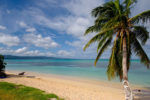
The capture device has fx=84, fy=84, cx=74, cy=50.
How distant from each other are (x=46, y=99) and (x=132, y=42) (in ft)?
19.7

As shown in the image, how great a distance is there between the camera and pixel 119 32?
4.77 meters

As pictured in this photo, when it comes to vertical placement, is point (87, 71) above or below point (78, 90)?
below

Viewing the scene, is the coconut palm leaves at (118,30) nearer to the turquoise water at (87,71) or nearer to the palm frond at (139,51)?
the palm frond at (139,51)

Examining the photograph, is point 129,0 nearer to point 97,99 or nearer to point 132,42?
point 132,42

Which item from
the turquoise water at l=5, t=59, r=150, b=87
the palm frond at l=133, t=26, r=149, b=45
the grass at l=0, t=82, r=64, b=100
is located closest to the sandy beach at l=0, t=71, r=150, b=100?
the grass at l=0, t=82, r=64, b=100

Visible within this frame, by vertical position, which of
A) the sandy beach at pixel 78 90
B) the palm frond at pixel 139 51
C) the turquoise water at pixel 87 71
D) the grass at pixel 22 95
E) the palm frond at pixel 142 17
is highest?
the palm frond at pixel 142 17

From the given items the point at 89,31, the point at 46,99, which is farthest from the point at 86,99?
the point at 89,31

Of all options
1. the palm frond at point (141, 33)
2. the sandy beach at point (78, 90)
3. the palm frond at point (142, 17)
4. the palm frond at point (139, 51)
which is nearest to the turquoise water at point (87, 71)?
the sandy beach at point (78, 90)

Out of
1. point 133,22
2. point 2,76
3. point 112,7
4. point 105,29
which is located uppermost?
point 112,7

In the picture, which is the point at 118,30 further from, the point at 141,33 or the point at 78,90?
the point at 78,90

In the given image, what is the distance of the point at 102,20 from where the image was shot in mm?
5289

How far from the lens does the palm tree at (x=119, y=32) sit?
4305mm

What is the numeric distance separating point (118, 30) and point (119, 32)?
13cm

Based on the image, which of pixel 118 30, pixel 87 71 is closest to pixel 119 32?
pixel 118 30
